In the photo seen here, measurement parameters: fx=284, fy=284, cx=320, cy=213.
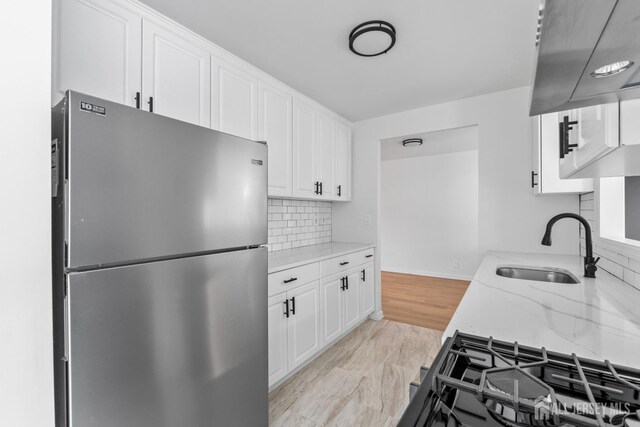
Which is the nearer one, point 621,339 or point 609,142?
point 609,142

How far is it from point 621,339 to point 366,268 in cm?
240

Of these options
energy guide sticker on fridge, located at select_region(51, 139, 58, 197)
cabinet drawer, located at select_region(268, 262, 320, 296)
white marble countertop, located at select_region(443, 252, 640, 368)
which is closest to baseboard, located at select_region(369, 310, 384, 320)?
cabinet drawer, located at select_region(268, 262, 320, 296)

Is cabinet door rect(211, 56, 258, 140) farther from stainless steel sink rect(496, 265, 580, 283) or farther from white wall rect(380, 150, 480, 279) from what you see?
white wall rect(380, 150, 480, 279)

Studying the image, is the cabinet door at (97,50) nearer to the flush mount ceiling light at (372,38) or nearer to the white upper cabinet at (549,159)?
the flush mount ceiling light at (372,38)

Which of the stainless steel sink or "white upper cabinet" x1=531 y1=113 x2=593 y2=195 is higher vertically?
"white upper cabinet" x1=531 y1=113 x2=593 y2=195

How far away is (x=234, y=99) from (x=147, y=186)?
4.11 ft

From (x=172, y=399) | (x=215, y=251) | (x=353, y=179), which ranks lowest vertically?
(x=172, y=399)

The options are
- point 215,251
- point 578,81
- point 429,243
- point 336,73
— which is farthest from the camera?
point 429,243

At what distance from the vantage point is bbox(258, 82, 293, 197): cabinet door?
2.26 metres

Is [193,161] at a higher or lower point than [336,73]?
lower

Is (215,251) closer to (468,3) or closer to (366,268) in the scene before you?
(468,3)

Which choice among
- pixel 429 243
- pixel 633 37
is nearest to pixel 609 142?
pixel 633 37

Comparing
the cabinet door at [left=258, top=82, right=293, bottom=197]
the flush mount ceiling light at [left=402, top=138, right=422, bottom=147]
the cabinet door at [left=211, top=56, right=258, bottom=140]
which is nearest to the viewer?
the cabinet door at [left=211, top=56, right=258, bottom=140]

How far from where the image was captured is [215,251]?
123cm
